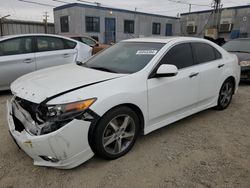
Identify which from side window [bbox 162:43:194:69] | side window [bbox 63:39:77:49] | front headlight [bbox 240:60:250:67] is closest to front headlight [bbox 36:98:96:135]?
side window [bbox 162:43:194:69]

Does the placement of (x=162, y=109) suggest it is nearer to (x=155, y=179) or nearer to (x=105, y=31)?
(x=155, y=179)

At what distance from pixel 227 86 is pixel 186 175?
8.40ft

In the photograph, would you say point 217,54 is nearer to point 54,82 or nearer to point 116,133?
point 116,133

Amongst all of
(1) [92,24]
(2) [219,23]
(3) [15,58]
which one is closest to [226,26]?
(2) [219,23]

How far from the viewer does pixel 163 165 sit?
2.66 meters

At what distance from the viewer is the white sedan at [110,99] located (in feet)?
7.49

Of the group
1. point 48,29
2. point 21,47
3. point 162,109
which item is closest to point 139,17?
point 48,29

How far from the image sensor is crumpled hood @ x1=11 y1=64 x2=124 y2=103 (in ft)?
7.93

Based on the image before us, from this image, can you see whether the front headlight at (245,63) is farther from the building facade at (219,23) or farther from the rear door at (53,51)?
the building facade at (219,23)

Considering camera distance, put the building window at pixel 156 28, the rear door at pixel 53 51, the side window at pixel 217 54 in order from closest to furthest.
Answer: the side window at pixel 217 54
the rear door at pixel 53 51
the building window at pixel 156 28

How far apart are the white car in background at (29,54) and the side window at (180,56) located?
3547mm

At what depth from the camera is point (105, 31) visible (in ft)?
84.5

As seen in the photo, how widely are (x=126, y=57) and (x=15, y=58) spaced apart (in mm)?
3181

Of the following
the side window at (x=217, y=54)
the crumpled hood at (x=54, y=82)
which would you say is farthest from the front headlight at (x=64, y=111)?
the side window at (x=217, y=54)
